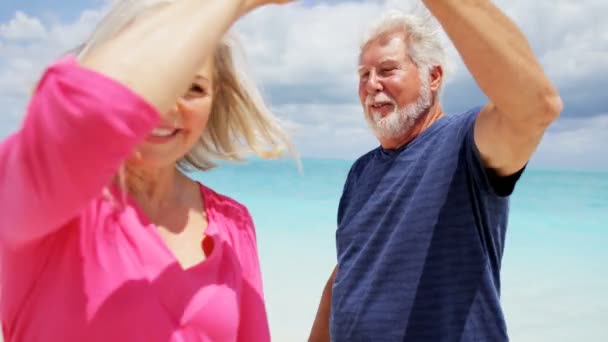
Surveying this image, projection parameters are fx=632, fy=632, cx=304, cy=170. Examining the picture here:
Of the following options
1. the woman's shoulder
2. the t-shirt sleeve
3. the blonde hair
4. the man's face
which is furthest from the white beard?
the woman's shoulder

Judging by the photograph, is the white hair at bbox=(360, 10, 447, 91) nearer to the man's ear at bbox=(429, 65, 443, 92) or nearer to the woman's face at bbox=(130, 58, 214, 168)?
the man's ear at bbox=(429, 65, 443, 92)

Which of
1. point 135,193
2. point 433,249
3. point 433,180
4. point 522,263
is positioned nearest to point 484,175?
point 433,180

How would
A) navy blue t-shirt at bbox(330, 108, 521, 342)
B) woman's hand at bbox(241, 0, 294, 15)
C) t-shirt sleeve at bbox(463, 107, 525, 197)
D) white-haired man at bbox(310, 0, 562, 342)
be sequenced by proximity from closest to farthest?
woman's hand at bbox(241, 0, 294, 15) < white-haired man at bbox(310, 0, 562, 342) < t-shirt sleeve at bbox(463, 107, 525, 197) < navy blue t-shirt at bbox(330, 108, 521, 342)

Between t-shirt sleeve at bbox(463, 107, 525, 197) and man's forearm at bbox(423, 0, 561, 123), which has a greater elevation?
man's forearm at bbox(423, 0, 561, 123)

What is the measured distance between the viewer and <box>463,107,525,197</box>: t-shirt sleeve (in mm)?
2193

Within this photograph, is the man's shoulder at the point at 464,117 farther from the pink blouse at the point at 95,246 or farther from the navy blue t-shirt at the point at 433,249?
the pink blouse at the point at 95,246

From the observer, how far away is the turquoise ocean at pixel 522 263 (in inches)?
280

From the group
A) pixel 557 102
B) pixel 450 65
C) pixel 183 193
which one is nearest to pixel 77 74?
pixel 183 193

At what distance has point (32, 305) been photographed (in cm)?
116

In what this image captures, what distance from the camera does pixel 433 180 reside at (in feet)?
7.88

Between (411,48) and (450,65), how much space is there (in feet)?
0.79

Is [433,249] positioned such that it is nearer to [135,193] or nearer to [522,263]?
[135,193]

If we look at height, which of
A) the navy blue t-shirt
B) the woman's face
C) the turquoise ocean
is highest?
the woman's face

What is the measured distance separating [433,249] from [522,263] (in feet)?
30.7
